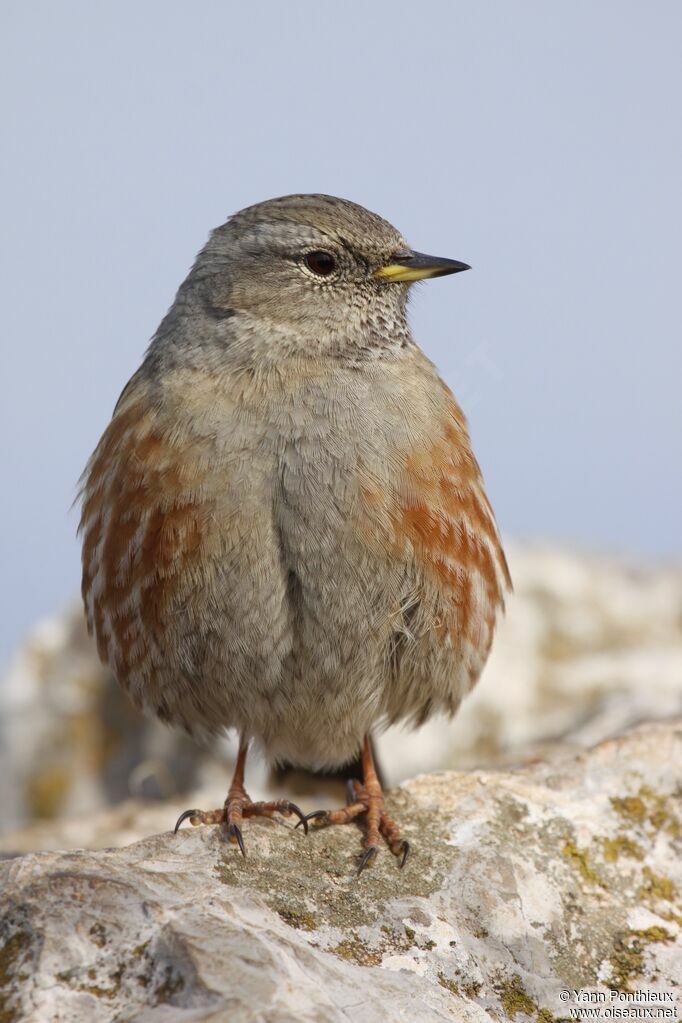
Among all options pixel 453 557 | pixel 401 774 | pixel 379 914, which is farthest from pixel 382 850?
pixel 401 774

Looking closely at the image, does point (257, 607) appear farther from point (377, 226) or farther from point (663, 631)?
point (663, 631)

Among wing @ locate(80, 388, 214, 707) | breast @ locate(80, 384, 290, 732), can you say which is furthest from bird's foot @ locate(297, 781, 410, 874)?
wing @ locate(80, 388, 214, 707)

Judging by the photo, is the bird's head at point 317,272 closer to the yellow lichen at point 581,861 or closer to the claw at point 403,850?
the claw at point 403,850

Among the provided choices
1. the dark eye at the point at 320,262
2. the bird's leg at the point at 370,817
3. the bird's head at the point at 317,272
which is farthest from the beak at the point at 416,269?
the bird's leg at the point at 370,817

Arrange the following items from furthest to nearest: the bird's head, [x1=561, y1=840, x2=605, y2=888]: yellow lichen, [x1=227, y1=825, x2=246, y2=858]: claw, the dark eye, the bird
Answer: the dark eye < the bird's head < the bird < [x1=561, y1=840, x2=605, y2=888]: yellow lichen < [x1=227, y1=825, x2=246, y2=858]: claw

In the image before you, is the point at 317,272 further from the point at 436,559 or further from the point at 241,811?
the point at 241,811

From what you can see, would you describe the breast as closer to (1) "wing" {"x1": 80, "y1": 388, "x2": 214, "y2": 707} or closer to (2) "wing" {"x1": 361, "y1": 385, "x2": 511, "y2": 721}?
(1) "wing" {"x1": 80, "y1": 388, "x2": 214, "y2": 707}
